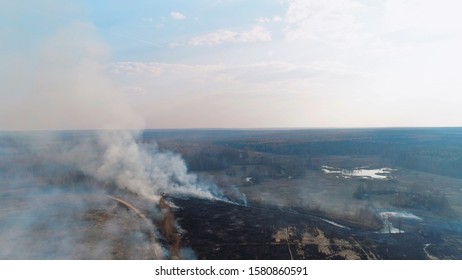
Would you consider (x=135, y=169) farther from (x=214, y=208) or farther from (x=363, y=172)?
(x=363, y=172)

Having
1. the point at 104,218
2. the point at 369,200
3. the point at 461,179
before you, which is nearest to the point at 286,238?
the point at 104,218

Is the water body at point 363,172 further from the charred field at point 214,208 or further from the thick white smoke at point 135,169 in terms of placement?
the thick white smoke at point 135,169

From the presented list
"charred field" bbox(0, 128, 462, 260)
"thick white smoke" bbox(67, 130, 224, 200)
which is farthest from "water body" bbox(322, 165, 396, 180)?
"thick white smoke" bbox(67, 130, 224, 200)

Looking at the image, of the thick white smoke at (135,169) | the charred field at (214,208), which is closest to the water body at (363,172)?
the charred field at (214,208)

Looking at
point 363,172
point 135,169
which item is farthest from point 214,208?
point 363,172

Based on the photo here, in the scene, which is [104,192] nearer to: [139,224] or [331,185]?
[139,224]

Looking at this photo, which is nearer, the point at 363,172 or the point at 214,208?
the point at 214,208

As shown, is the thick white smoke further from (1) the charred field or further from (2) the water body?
(2) the water body

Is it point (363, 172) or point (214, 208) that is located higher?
point (214, 208)
